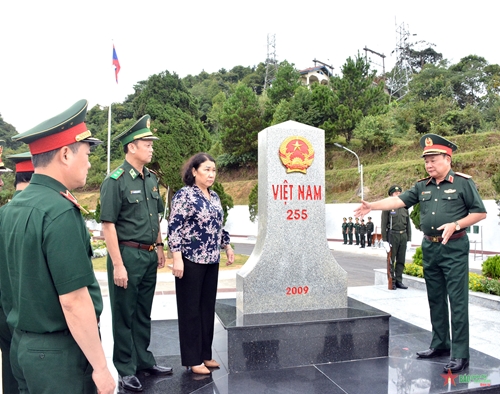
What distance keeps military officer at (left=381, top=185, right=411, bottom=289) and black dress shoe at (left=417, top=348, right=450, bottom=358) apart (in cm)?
349

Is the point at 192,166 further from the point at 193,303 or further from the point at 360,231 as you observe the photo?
the point at 360,231

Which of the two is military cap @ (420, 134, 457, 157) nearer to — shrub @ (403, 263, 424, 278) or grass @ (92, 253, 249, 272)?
shrub @ (403, 263, 424, 278)

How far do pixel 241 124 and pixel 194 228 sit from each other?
29.4 metres

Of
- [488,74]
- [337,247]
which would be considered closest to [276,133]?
[337,247]

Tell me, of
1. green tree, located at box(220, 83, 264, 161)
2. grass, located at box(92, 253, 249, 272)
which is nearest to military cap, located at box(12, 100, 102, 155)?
grass, located at box(92, 253, 249, 272)

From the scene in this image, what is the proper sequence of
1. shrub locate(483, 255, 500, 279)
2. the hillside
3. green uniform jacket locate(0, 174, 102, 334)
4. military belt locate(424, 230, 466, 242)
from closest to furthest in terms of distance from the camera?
1. green uniform jacket locate(0, 174, 102, 334)
2. military belt locate(424, 230, 466, 242)
3. shrub locate(483, 255, 500, 279)
4. the hillside

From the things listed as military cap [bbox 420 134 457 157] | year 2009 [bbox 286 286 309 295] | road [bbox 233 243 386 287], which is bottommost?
road [bbox 233 243 386 287]

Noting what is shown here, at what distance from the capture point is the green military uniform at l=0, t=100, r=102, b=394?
158 cm

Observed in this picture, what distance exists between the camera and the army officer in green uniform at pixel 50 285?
158cm

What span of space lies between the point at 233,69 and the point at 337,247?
154 ft

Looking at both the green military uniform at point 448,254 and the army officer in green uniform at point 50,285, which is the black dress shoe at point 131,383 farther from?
the green military uniform at point 448,254

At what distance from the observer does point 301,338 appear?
3.62m

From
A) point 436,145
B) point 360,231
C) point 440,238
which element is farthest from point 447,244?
point 360,231

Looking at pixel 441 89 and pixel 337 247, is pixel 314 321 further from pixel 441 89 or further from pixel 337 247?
pixel 441 89
